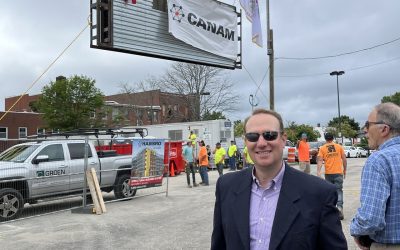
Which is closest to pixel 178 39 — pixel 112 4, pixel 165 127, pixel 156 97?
pixel 112 4

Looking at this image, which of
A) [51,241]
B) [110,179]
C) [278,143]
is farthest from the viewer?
[110,179]

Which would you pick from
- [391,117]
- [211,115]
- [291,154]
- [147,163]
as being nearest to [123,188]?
[147,163]

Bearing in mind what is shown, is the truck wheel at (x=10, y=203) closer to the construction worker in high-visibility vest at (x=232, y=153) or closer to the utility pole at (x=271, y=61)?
the utility pole at (x=271, y=61)

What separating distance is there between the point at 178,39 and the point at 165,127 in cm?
2757

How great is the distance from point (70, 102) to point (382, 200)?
48.7 m

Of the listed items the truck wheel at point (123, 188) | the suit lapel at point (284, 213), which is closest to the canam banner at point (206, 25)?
the suit lapel at point (284, 213)

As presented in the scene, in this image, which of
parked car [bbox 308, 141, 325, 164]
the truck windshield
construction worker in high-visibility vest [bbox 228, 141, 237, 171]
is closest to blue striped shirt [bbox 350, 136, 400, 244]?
the truck windshield

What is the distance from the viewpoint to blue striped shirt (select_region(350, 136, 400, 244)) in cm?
324

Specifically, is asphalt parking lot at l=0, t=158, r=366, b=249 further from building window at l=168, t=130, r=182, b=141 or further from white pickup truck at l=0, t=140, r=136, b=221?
building window at l=168, t=130, r=182, b=141

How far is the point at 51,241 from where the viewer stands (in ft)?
30.3

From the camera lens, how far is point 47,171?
12711 millimetres

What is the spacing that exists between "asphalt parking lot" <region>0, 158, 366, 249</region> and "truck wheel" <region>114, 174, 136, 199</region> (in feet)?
1.23

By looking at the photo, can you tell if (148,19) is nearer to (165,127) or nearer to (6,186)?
(6,186)

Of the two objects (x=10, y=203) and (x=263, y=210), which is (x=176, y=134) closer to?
(x=10, y=203)
